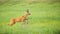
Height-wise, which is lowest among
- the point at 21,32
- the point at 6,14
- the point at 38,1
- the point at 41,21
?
the point at 21,32

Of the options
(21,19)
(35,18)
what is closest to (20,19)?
(21,19)

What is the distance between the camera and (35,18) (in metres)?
1.79

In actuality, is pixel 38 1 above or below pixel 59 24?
above

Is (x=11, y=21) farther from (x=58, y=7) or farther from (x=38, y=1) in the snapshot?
(x=58, y=7)

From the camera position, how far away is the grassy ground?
175 centimetres

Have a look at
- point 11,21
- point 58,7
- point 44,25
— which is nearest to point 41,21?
point 44,25

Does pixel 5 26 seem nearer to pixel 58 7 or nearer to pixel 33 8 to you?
pixel 33 8

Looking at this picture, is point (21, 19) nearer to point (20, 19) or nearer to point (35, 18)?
point (20, 19)

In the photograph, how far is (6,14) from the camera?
6.03 feet

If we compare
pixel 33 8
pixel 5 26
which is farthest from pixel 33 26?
pixel 5 26

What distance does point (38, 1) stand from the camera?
1.82 metres

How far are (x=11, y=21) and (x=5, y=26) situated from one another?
108 mm

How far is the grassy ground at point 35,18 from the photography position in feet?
5.76

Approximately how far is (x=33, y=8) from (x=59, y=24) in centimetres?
41
